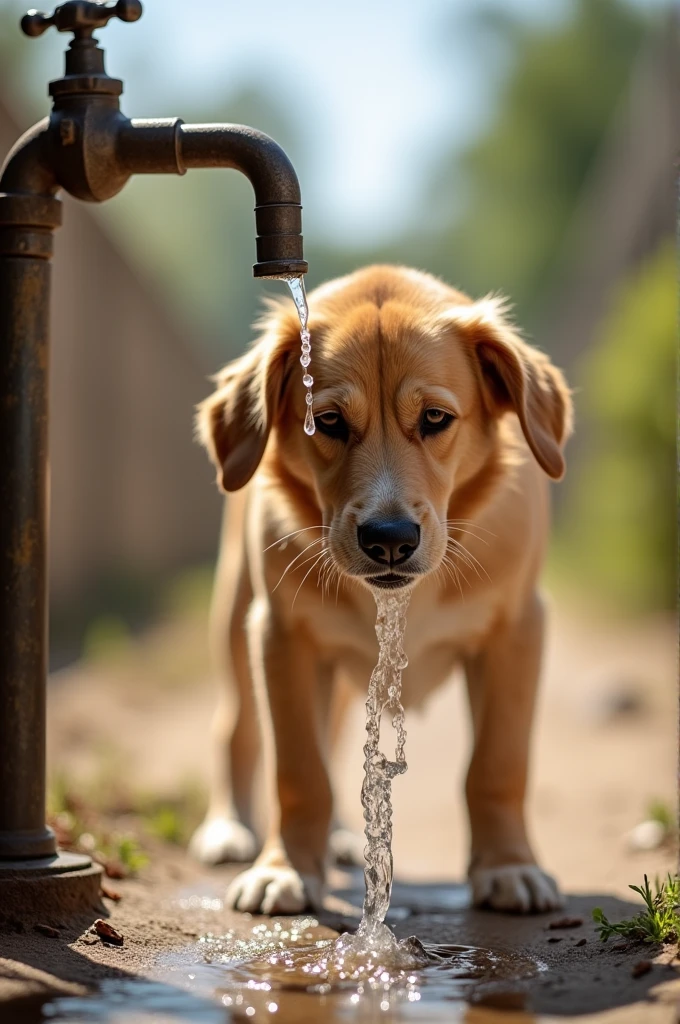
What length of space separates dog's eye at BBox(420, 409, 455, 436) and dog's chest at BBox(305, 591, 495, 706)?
0.50 meters

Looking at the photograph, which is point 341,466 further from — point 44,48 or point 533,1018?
point 44,48

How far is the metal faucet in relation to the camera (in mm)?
3309

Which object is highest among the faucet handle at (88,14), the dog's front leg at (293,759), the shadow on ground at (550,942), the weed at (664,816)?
the faucet handle at (88,14)

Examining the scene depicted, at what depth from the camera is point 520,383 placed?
3910 millimetres

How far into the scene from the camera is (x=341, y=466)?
3.73m

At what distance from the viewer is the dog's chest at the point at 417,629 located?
397 cm

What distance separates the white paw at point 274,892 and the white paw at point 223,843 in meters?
0.83

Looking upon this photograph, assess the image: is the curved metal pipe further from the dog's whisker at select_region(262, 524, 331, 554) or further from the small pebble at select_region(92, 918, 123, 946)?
the small pebble at select_region(92, 918, 123, 946)

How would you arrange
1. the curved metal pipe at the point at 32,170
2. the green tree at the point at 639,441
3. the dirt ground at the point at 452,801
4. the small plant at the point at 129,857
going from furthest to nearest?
the green tree at the point at 639,441, the small plant at the point at 129,857, the curved metal pipe at the point at 32,170, the dirt ground at the point at 452,801

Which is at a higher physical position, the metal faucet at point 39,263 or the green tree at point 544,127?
the green tree at point 544,127

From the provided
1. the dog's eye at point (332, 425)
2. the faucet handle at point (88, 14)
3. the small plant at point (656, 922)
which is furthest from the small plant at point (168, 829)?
the faucet handle at point (88, 14)

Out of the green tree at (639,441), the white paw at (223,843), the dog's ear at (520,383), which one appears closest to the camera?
the dog's ear at (520,383)

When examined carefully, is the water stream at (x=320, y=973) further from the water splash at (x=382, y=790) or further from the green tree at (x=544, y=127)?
the green tree at (x=544, y=127)

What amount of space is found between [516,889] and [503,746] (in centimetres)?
41
